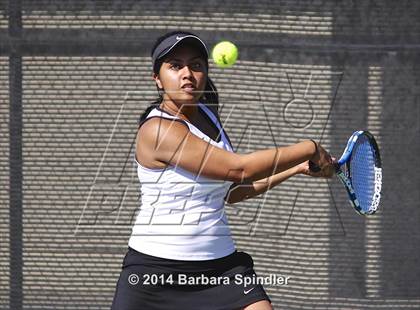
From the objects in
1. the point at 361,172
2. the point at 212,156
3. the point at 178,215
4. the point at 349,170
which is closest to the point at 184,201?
the point at 178,215

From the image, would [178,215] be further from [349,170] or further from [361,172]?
[361,172]

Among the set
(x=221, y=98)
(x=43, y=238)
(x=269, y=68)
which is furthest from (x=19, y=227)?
(x=269, y=68)

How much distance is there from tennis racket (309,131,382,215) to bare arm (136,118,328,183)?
0.61 metres

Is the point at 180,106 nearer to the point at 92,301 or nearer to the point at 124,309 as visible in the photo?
the point at 124,309

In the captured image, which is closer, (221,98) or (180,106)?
(180,106)

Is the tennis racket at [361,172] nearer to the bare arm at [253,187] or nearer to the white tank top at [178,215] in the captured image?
the bare arm at [253,187]

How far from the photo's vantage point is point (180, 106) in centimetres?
325

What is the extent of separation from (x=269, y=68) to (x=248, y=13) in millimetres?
324

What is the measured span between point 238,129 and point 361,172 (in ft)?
4.04

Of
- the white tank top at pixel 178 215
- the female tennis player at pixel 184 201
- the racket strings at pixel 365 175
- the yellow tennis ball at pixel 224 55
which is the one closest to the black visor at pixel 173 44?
the female tennis player at pixel 184 201

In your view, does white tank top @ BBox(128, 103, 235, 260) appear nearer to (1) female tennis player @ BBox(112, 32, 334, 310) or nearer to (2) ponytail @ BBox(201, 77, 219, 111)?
(1) female tennis player @ BBox(112, 32, 334, 310)

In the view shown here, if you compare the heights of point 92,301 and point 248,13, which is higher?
point 248,13

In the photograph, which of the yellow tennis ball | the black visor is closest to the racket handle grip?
the black visor

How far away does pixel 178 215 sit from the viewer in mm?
3154
